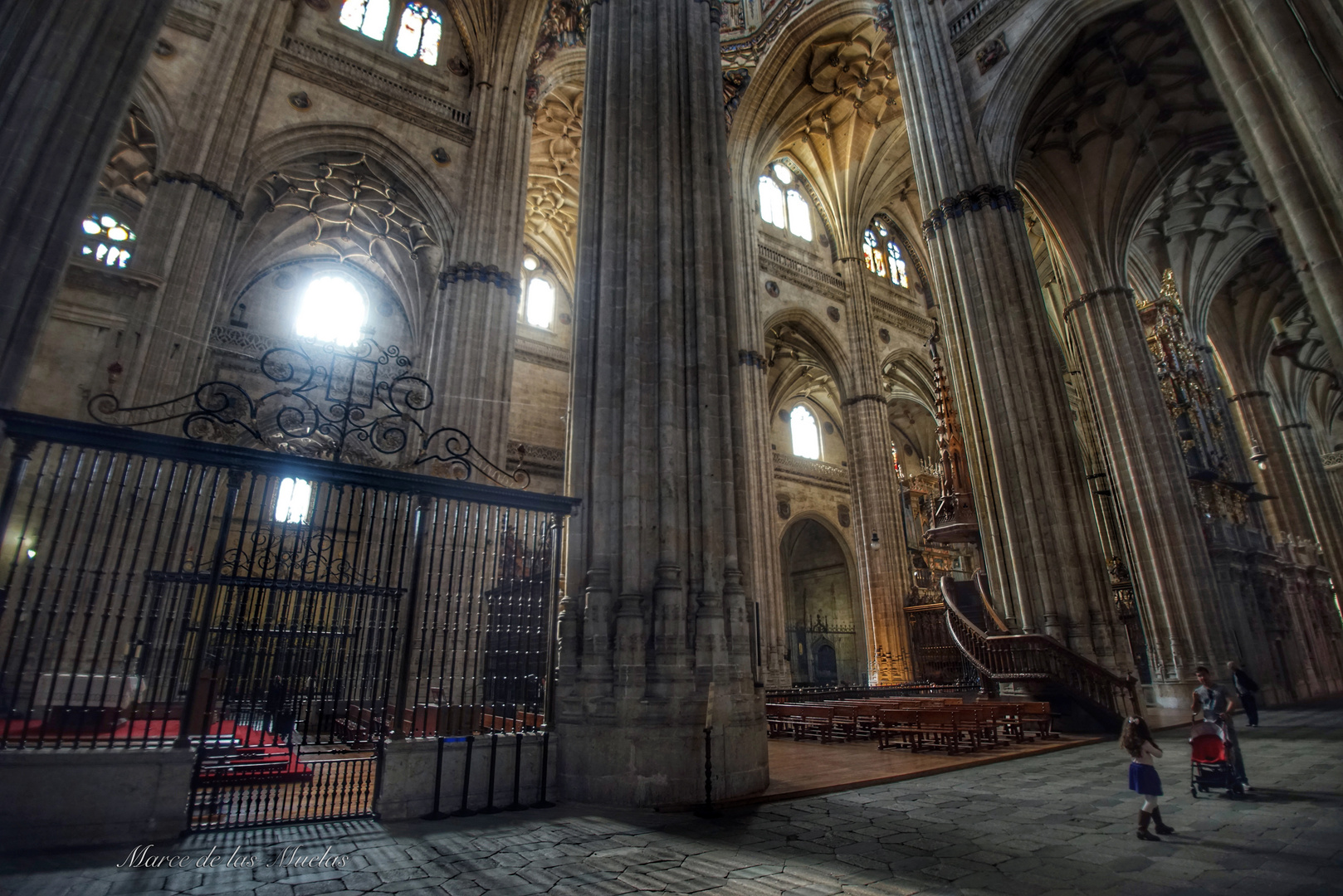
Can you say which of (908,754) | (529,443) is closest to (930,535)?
(908,754)

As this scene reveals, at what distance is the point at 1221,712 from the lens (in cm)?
537

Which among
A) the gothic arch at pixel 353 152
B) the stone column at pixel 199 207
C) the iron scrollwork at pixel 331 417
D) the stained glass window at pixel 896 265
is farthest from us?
the stained glass window at pixel 896 265

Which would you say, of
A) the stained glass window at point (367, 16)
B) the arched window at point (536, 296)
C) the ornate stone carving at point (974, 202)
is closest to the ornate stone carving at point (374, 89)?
the stained glass window at point (367, 16)

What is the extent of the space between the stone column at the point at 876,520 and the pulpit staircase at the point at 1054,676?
28.4 ft

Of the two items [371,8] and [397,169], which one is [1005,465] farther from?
[371,8]

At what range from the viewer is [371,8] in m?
17.6

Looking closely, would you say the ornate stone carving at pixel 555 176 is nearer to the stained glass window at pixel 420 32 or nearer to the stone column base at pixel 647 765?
the stained glass window at pixel 420 32

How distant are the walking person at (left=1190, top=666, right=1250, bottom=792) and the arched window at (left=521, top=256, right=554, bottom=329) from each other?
2259 centimetres

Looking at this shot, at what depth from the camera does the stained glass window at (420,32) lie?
707 inches

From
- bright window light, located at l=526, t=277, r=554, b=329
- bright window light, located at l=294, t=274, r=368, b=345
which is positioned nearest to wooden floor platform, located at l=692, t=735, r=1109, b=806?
bright window light, located at l=294, t=274, r=368, b=345

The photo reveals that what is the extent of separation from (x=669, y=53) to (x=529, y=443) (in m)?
16.4

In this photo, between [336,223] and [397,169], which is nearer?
[397,169]

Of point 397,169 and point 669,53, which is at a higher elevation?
point 397,169

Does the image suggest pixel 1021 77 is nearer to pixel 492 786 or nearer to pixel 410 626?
pixel 410 626
